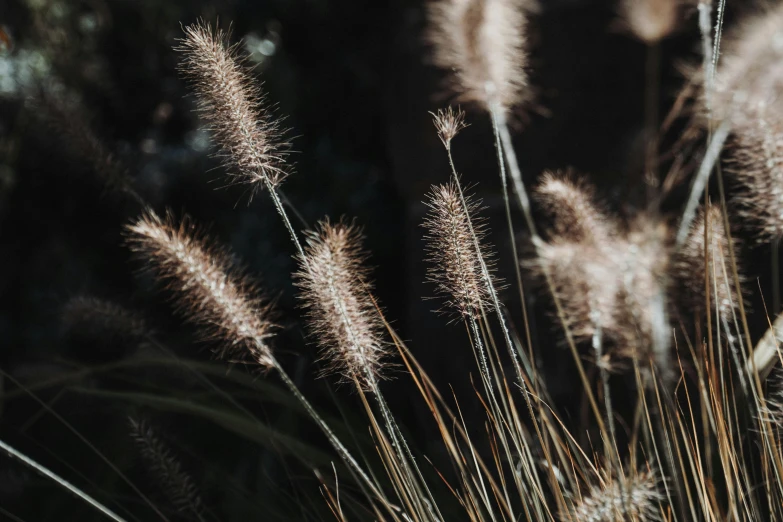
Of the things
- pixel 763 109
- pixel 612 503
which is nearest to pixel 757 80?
pixel 763 109

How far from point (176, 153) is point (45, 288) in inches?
20.4

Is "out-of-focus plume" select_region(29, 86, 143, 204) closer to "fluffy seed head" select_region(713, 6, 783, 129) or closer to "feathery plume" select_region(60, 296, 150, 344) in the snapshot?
"feathery plume" select_region(60, 296, 150, 344)

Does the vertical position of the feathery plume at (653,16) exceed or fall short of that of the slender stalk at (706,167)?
it exceeds it

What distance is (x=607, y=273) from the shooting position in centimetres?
105

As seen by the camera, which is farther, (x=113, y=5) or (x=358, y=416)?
(x=113, y=5)

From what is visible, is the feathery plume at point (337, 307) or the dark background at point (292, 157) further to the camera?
the dark background at point (292, 157)

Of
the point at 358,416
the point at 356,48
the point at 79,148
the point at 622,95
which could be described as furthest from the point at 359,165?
the point at 79,148

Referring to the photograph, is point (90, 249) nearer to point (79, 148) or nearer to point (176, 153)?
point (176, 153)

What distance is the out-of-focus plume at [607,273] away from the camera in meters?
1.02

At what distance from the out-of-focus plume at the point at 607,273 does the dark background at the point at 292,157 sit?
0.44 m

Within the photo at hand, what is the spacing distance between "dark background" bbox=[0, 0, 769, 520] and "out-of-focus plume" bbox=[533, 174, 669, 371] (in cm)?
44

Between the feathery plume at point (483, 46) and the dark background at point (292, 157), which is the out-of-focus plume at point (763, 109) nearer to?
the feathery plume at point (483, 46)

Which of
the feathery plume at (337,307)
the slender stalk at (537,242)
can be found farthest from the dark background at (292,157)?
the feathery plume at (337,307)

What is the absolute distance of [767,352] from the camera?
975mm
